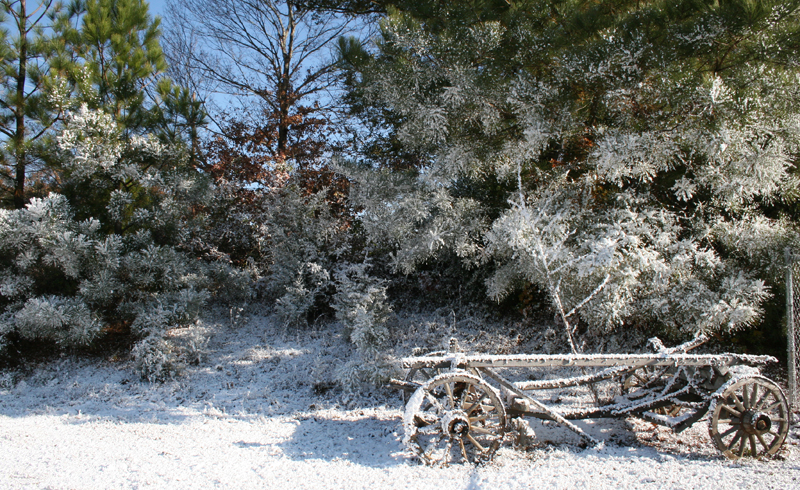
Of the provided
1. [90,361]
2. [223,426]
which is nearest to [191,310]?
[90,361]

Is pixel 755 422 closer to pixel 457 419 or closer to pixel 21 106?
pixel 457 419

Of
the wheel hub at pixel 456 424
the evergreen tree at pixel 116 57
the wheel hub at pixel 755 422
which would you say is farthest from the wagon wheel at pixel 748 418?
the evergreen tree at pixel 116 57

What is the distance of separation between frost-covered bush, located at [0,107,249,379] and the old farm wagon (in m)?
3.86

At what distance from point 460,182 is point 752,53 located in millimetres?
3886

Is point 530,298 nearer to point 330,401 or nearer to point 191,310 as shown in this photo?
point 330,401

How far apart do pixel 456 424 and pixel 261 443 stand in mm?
1772

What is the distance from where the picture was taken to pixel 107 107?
21.7 ft

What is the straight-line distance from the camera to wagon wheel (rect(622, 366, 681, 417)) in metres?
4.29

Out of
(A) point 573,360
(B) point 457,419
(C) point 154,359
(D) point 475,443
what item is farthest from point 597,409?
(C) point 154,359

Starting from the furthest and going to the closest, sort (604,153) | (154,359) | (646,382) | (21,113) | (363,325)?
(21,113)
(363,325)
(154,359)
(604,153)
(646,382)

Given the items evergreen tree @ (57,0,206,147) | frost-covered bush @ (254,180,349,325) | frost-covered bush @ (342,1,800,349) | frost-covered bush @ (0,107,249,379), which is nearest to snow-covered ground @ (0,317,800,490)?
frost-covered bush @ (0,107,249,379)

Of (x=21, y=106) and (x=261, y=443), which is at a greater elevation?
(x=21, y=106)

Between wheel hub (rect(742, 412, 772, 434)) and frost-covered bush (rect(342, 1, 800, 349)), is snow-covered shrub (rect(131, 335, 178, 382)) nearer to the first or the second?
frost-covered bush (rect(342, 1, 800, 349))

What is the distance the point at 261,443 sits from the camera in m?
4.05
